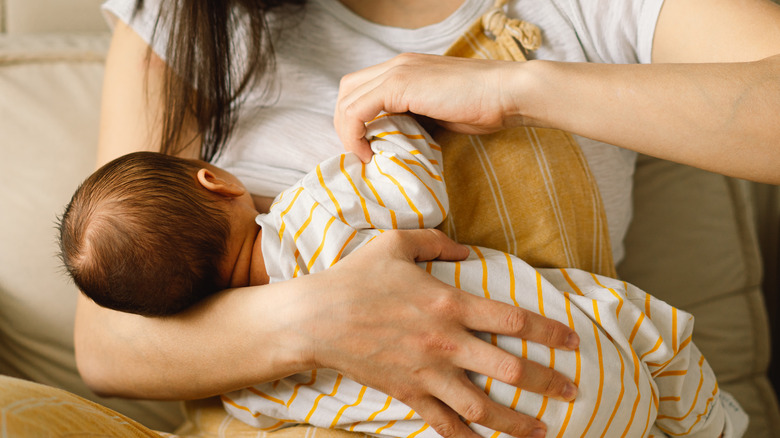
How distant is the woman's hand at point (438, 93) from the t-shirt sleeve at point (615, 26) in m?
0.25

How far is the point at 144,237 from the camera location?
68cm

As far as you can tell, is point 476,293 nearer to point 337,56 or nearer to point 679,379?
point 679,379

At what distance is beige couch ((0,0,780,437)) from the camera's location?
1030mm

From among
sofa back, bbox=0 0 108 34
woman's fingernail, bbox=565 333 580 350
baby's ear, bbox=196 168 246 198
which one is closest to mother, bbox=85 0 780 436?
woman's fingernail, bbox=565 333 580 350

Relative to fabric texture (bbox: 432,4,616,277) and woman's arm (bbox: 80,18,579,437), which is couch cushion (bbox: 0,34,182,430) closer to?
woman's arm (bbox: 80,18,579,437)

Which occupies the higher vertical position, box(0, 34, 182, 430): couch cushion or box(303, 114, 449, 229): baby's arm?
box(303, 114, 449, 229): baby's arm

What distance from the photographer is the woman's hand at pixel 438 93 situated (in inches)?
28.3

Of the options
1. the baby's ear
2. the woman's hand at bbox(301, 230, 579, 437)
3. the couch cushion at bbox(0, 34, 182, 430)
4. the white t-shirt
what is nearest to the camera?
the woman's hand at bbox(301, 230, 579, 437)

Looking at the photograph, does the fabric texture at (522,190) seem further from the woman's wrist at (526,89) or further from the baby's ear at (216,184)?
the baby's ear at (216,184)

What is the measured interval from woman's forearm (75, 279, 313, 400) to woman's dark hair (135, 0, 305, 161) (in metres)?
0.31

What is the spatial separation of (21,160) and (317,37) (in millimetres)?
611

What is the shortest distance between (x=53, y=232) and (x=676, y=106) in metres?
1.05

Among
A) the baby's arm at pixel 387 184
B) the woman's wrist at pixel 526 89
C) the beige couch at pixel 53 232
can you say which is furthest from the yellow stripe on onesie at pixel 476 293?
the beige couch at pixel 53 232

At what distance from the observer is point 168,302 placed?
2.39ft
